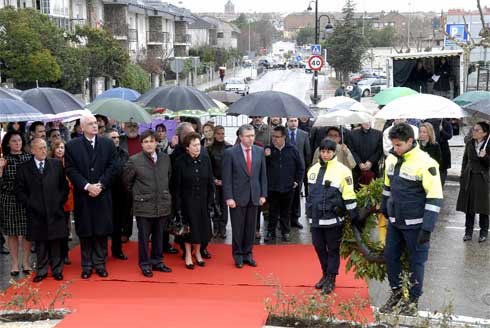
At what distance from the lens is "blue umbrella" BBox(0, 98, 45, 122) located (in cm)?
728

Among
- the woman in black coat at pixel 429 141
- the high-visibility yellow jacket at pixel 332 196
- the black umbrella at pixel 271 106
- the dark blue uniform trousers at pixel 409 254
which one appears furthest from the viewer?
the woman in black coat at pixel 429 141

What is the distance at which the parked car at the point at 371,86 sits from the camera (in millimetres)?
46719

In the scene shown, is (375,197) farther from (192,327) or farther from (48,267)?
(48,267)

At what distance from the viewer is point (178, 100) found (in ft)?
31.7

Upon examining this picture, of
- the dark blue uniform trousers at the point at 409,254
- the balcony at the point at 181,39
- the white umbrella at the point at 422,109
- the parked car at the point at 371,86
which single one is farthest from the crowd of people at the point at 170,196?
the balcony at the point at 181,39

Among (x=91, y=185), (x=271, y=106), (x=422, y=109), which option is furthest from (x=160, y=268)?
(x=422, y=109)

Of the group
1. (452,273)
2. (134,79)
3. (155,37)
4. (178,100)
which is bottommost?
(452,273)

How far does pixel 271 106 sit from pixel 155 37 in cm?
5614

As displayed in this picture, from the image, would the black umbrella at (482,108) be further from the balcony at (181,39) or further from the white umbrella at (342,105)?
the balcony at (181,39)

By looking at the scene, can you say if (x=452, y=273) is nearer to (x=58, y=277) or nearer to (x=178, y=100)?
(x=178, y=100)

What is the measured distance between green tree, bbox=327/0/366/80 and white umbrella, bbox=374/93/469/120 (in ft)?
154

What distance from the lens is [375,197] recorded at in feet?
22.4

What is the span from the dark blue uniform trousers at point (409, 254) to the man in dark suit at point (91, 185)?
3270mm

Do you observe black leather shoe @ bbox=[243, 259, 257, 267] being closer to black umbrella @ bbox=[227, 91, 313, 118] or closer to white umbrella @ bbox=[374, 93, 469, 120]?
black umbrella @ bbox=[227, 91, 313, 118]
